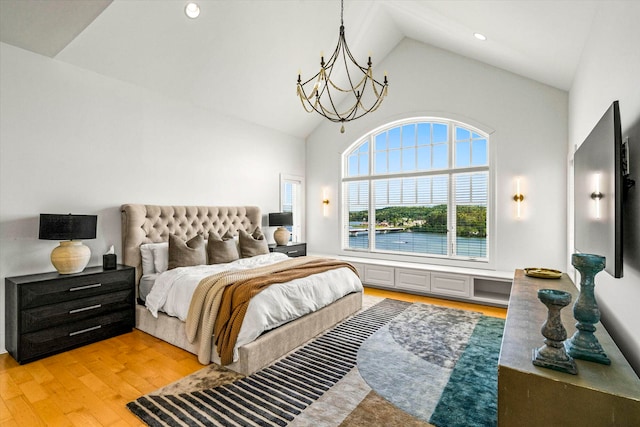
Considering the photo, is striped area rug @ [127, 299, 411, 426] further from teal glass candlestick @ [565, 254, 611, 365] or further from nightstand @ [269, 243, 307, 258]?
nightstand @ [269, 243, 307, 258]

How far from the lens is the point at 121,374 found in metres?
2.69

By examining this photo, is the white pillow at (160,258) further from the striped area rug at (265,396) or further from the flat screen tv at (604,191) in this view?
the flat screen tv at (604,191)

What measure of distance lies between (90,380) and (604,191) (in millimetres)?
3781

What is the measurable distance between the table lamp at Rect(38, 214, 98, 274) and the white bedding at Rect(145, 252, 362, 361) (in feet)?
2.54

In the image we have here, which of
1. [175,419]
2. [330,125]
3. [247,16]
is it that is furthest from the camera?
[330,125]

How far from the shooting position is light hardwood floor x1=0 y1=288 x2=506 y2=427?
214 centimetres

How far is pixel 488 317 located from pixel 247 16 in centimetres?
485

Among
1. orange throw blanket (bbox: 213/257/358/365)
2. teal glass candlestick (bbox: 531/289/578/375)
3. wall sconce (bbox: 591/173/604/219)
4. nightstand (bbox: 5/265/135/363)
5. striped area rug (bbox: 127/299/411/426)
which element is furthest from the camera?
nightstand (bbox: 5/265/135/363)

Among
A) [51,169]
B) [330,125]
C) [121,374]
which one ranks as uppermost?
[330,125]

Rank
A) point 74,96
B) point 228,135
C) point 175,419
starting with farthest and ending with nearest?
point 228,135 < point 74,96 < point 175,419

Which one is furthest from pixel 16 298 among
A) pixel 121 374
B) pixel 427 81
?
pixel 427 81

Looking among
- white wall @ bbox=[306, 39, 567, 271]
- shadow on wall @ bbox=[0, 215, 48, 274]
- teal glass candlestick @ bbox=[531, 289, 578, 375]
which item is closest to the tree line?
white wall @ bbox=[306, 39, 567, 271]

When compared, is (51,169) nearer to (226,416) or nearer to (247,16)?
(247,16)

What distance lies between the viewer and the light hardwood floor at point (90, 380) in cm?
214
